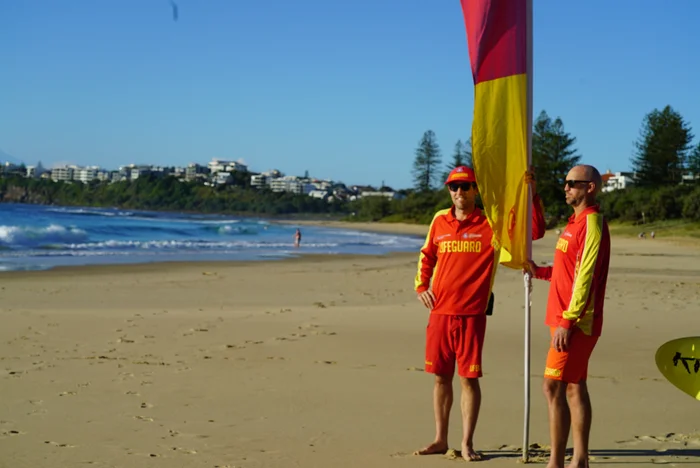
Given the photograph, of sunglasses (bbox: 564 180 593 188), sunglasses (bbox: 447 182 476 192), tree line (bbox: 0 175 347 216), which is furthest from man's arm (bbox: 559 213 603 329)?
tree line (bbox: 0 175 347 216)

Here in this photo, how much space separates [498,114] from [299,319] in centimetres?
659

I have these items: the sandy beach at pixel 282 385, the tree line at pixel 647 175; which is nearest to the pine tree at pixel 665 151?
the tree line at pixel 647 175

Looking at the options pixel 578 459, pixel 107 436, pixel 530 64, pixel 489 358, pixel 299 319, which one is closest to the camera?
pixel 578 459

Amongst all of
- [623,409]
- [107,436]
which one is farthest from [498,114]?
[107,436]

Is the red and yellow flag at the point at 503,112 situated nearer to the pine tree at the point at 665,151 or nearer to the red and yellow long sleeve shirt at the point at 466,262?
the red and yellow long sleeve shirt at the point at 466,262

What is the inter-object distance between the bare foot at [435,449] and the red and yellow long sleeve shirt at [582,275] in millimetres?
1038

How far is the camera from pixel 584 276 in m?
4.08

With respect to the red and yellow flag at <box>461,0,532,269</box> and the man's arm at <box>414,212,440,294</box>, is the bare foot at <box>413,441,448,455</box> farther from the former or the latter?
the red and yellow flag at <box>461,0,532,269</box>

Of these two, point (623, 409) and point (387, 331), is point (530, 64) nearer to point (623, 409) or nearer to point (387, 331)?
point (623, 409)

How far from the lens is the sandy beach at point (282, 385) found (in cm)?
482

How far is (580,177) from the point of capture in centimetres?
431

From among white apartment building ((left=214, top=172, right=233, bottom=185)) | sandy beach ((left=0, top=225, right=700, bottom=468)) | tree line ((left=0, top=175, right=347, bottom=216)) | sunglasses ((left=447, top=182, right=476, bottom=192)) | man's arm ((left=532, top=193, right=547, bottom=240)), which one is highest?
white apartment building ((left=214, top=172, right=233, bottom=185))

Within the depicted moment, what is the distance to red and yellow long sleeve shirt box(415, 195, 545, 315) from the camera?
4726 mm

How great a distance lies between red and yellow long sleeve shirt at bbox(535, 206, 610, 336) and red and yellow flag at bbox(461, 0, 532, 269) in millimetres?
378
